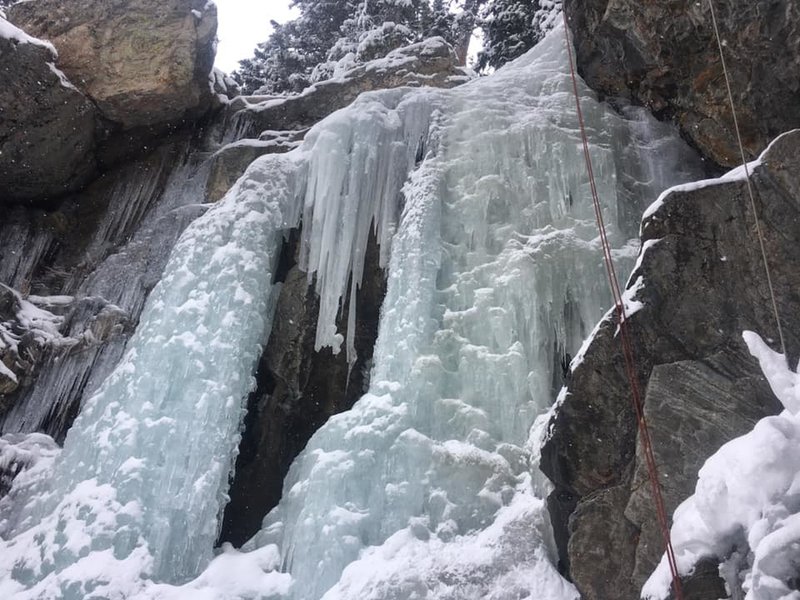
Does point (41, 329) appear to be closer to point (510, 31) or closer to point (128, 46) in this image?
point (128, 46)

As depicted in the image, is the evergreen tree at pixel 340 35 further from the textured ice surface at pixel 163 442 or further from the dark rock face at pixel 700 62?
the textured ice surface at pixel 163 442

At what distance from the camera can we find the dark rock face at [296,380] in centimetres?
800

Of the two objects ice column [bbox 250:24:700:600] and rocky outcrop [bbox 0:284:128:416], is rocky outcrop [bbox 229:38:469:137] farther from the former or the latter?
rocky outcrop [bbox 0:284:128:416]

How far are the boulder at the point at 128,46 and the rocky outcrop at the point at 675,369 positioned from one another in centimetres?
883

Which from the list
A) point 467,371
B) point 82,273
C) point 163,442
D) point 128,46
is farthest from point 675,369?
point 128,46

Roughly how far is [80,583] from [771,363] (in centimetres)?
550

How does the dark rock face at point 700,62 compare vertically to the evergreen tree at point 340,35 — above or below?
below

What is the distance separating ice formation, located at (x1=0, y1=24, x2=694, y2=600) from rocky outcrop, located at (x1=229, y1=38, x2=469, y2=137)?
263 centimetres

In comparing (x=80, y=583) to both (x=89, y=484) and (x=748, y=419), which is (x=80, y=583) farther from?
(x=748, y=419)

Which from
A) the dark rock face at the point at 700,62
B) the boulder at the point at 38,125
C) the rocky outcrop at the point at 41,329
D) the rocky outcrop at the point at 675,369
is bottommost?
the rocky outcrop at the point at 675,369

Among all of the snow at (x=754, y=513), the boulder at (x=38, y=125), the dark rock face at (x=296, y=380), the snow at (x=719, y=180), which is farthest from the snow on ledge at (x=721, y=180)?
the boulder at (x=38, y=125)

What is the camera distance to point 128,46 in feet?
36.4

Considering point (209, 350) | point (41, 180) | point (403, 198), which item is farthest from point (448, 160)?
point (41, 180)

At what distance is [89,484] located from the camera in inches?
260
